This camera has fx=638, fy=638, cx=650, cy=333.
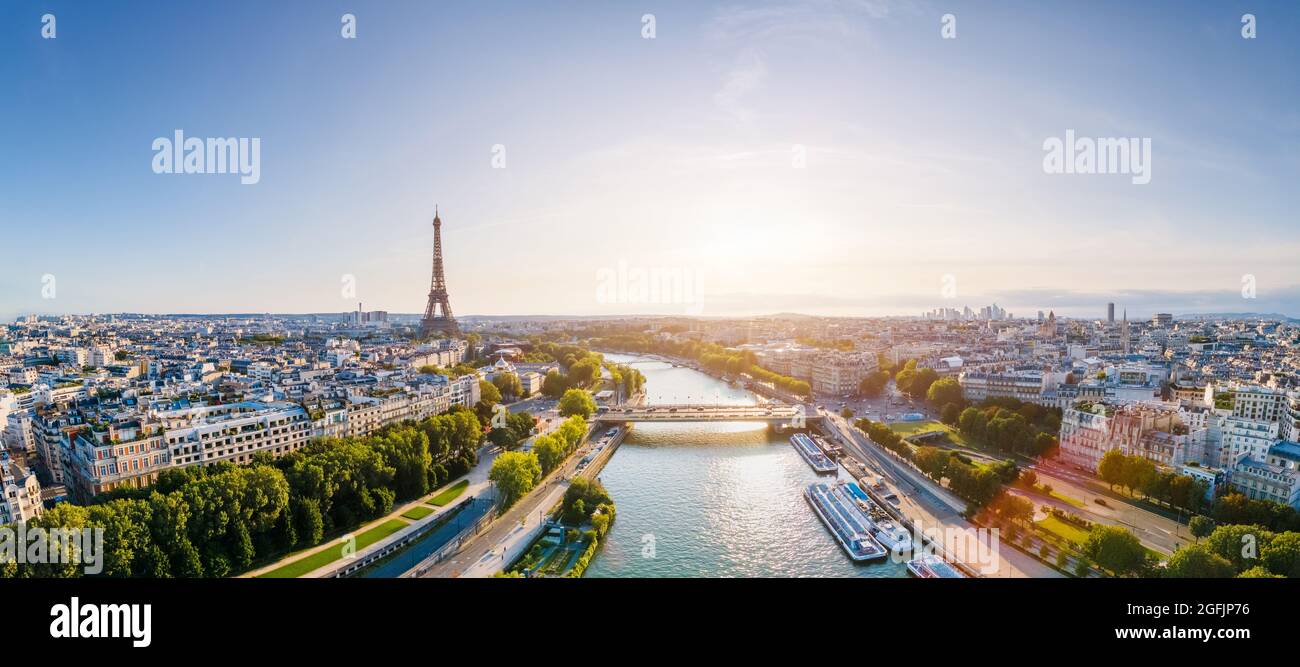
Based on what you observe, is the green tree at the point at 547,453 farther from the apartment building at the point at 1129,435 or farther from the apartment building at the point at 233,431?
the apartment building at the point at 1129,435

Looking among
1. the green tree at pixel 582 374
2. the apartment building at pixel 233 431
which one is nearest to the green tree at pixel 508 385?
the green tree at pixel 582 374

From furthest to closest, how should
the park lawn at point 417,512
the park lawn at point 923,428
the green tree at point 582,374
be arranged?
the green tree at point 582,374 < the park lawn at point 923,428 < the park lawn at point 417,512

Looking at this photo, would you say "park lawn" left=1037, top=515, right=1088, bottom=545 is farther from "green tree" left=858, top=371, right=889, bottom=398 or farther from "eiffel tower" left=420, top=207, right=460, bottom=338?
"eiffel tower" left=420, top=207, right=460, bottom=338

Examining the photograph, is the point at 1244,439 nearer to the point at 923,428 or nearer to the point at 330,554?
the point at 923,428

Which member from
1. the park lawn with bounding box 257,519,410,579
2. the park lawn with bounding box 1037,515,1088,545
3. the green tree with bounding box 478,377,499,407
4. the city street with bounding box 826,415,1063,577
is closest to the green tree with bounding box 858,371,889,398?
the city street with bounding box 826,415,1063,577
